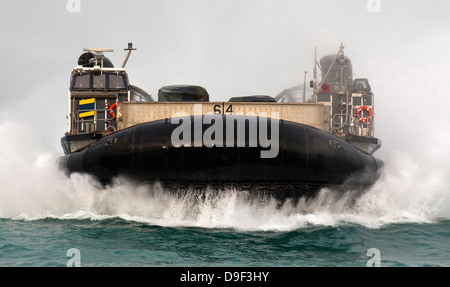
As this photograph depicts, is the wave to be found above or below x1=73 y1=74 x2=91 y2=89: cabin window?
below

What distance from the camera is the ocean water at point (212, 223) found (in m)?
7.31

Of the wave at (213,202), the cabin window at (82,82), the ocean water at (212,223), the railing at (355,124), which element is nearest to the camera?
the ocean water at (212,223)

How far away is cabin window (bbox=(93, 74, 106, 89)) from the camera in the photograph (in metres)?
17.4

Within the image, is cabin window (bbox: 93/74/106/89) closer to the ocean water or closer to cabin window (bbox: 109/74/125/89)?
cabin window (bbox: 109/74/125/89)

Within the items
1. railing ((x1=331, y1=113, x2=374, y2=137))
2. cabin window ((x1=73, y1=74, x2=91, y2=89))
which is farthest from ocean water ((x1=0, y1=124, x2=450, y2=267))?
cabin window ((x1=73, y1=74, x2=91, y2=89))

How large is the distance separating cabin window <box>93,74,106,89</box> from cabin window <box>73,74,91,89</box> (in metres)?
0.21

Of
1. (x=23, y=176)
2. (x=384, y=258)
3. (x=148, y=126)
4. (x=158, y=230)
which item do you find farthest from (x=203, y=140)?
(x=23, y=176)

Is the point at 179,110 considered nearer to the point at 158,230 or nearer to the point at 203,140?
the point at 203,140

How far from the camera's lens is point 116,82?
17547mm

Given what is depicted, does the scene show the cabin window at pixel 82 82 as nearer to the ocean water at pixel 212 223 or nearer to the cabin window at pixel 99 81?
the cabin window at pixel 99 81

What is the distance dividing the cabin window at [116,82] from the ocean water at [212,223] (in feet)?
12.1

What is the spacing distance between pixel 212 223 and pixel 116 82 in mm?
9163

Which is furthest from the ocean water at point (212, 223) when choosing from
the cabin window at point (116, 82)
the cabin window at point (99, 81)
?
the cabin window at point (116, 82)

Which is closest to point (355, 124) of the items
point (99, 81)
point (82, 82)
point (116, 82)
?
point (116, 82)
